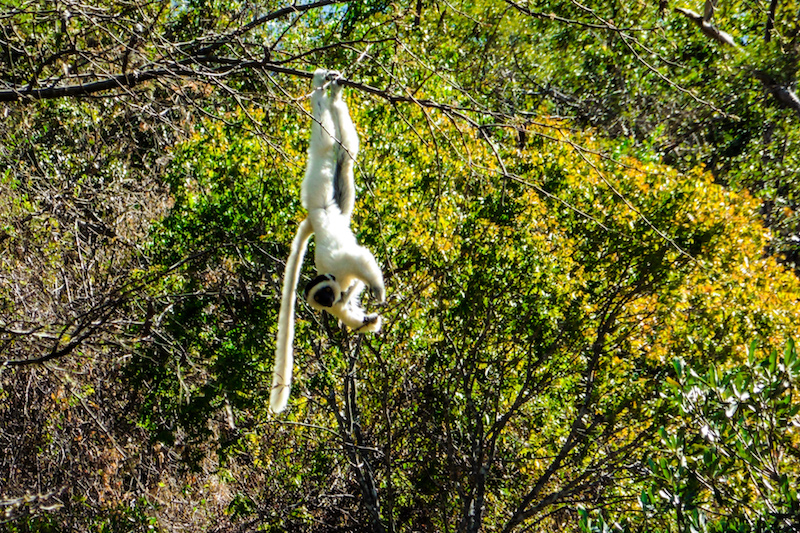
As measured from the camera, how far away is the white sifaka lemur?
14.6 feet

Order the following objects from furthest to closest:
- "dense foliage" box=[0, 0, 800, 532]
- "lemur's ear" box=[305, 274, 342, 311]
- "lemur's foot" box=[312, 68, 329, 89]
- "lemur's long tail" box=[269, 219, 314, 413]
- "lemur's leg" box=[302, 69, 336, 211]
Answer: "dense foliage" box=[0, 0, 800, 532], "lemur's leg" box=[302, 69, 336, 211], "lemur's foot" box=[312, 68, 329, 89], "lemur's ear" box=[305, 274, 342, 311], "lemur's long tail" box=[269, 219, 314, 413]

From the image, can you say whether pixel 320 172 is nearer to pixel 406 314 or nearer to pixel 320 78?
pixel 320 78

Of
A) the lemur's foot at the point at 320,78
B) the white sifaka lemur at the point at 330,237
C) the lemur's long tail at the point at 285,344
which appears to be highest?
the lemur's foot at the point at 320,78

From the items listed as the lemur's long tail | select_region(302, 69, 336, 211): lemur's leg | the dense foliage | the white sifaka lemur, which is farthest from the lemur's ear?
the dense foliage

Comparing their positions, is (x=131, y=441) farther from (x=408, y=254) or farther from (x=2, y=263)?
(x=408, y=254)

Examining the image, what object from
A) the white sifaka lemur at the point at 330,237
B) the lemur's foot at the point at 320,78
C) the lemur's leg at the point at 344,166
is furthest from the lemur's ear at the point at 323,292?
the lemur's foot at the point at 320,78

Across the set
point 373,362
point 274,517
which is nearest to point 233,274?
point 373,362

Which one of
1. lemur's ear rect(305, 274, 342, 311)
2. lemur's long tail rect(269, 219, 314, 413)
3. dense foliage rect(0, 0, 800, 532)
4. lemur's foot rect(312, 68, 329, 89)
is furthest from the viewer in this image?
dense foliage rect(0, 0, 800, 532)

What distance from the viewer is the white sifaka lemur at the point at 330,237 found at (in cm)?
446

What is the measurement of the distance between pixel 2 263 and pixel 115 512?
3.04 m

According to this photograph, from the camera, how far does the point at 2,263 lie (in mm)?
7055

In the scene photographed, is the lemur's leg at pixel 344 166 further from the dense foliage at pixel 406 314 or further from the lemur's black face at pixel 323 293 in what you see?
the dense foliage at pixel 406 314

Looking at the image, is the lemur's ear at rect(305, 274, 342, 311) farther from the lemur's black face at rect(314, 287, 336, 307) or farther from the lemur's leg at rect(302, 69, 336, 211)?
the lemur's leg at rect(302, 69, 336, 211)

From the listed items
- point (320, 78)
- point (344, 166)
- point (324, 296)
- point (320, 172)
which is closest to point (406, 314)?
point (344, 166)
